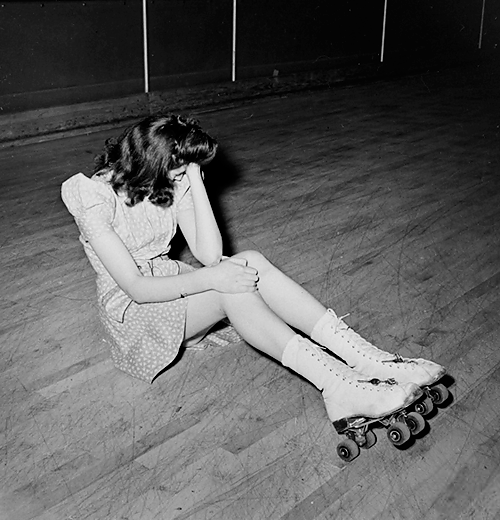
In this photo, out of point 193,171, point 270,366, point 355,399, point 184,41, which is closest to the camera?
point 355,399

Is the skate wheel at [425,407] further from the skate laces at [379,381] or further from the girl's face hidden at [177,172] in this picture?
the girl's face hidden at [177,172]

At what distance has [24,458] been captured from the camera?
2055 mm

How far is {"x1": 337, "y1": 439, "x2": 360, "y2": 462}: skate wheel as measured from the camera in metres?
2.03

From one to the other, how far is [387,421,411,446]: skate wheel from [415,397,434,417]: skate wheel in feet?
0.36

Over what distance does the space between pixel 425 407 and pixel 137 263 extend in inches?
35.4

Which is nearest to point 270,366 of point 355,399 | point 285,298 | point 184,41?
point 285,298

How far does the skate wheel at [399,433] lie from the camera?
202 centimetres

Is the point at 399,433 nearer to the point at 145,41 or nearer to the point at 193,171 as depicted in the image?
the point at 193,171

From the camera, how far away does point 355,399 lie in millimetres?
2006

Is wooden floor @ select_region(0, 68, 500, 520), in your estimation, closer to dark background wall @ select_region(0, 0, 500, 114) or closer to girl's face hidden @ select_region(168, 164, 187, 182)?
girl's face hidden @ select_region(168, 164, 187, 182)

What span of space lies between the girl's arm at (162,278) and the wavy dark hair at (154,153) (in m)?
0.15

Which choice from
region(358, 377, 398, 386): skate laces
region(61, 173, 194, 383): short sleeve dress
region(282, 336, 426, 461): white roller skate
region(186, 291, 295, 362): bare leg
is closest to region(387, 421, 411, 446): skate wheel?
region(282, 336, 426, 461): white roller skate

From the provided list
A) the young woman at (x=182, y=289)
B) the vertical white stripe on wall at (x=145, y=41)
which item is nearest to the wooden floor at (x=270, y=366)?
the young woman at (x=182, y=289)

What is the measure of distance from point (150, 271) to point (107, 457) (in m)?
0.58
